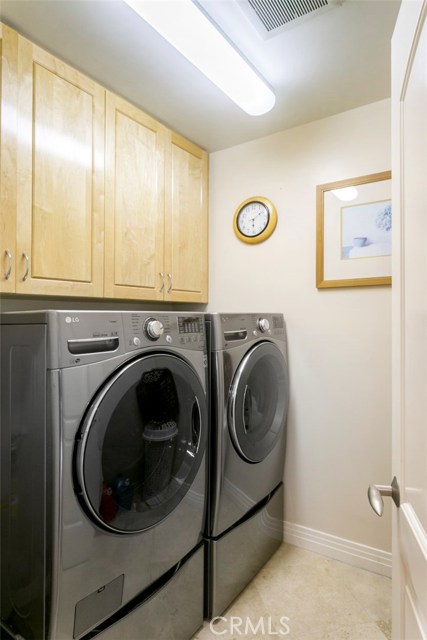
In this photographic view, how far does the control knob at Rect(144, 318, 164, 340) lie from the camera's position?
1.23 metres

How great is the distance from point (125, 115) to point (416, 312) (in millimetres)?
1716

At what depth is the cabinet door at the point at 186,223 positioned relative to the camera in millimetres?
2084

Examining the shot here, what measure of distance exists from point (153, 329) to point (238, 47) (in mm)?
1247

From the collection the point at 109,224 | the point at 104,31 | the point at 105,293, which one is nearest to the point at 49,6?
the point at 104,31

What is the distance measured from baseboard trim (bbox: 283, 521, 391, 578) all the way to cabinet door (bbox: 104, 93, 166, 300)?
1.61m

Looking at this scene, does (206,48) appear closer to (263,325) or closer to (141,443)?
(263,325)

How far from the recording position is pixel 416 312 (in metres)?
0.67

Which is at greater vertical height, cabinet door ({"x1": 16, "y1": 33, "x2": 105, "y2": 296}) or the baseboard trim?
cabinet door ({"x1": 16, "y1": 33, "x2": 105, "y2": 296})

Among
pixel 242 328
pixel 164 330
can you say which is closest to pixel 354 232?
pixel 242 328

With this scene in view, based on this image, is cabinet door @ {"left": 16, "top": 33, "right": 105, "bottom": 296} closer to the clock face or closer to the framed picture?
the clock face

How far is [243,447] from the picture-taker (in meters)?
1.67

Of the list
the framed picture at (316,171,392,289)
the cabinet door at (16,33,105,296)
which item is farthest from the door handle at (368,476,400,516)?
the cabinet door at (16,33,105,296)

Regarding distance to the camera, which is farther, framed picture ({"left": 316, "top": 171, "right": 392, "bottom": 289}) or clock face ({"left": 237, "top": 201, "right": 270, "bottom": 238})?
clock face ({"left": 237, "top": 201, "right": 270, "bottom": 238})

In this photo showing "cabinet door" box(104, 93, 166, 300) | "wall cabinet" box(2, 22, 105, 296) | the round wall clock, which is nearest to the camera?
"wall cabinet" box(2, 22, 105, 296)
